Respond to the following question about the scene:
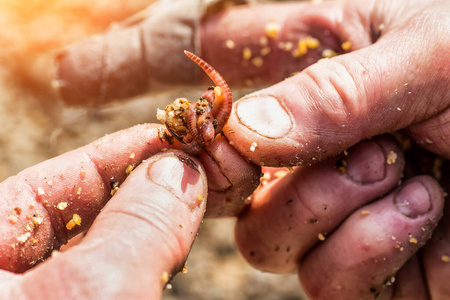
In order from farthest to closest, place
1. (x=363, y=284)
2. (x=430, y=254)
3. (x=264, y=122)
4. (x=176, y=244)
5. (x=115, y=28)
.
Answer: (x=115, y=28), (x=430, y=254), (x=363, y=284), (x=264, y=122), (x=176, y=244)

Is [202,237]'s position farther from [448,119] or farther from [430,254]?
[448,119]

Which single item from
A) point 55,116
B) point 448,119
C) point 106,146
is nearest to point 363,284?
point 448,119

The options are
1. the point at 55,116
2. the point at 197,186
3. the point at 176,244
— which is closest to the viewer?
the point at 176,244

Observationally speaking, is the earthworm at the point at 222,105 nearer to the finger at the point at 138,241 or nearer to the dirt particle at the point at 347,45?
the finger at the point at 138,241

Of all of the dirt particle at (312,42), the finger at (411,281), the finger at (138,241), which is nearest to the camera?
the finger at (138,241)

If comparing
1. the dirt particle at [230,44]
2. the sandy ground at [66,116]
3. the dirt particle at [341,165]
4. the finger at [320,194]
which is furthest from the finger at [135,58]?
the dirt particle at [341,165]

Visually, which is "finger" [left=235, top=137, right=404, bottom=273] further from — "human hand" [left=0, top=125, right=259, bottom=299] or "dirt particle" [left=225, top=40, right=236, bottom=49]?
"dirt particle" [left=225, top=40, right=236, bottom=49]

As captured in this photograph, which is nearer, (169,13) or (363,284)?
(363,284)
